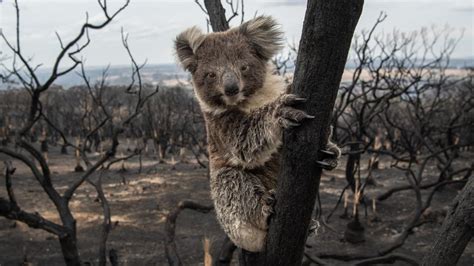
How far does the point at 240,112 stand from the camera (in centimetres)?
344

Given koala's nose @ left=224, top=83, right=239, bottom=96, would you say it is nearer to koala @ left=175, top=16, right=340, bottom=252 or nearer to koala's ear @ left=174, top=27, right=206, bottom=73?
koala @ left=175, top=16, right=340, bottom=252

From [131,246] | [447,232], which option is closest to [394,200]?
[131,246]

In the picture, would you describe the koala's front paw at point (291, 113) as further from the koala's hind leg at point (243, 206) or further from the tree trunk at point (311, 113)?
the koala's hind leg at point (243, 206)

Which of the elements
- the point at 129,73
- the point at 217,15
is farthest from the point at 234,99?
the point at 129,73

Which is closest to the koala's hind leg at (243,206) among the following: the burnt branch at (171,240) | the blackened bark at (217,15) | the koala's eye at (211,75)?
the koala's eye at (211,75)

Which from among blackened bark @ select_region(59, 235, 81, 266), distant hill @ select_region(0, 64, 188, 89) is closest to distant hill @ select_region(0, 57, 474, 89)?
distant hill @ select_region(0, 64, 188, 89)

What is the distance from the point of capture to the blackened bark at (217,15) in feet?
17.6

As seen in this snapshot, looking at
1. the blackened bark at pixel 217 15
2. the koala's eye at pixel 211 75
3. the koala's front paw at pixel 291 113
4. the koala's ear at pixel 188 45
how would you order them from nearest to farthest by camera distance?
the koala's front paw at pixel 291 113 < the koala's eye at pixel 211 75 < the koala's ear at pixel 188 45 < the blackened bark at pixel 217 15

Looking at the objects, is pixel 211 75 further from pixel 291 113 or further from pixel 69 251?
pixel 69 251

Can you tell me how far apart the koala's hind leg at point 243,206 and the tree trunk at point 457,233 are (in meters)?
1.22

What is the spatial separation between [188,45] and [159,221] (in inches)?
443

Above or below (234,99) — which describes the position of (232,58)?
above

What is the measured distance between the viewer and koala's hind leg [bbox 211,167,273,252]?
323 centimetres

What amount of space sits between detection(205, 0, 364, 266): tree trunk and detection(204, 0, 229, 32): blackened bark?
3.37 m
